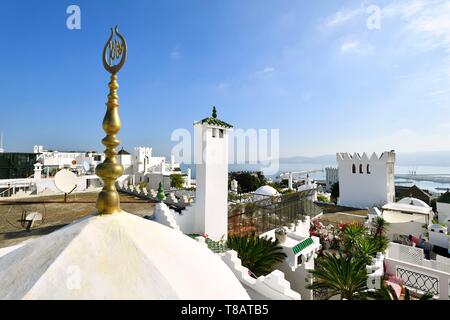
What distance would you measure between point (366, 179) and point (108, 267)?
1654 inches

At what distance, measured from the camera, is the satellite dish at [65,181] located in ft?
47.2

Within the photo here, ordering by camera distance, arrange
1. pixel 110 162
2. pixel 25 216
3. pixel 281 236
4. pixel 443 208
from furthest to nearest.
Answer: pixel 443 208 < pixel 281 236 < pixel 25 216 < pixel 110 162

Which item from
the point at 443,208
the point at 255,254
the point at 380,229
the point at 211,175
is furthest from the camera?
the point at 443,208

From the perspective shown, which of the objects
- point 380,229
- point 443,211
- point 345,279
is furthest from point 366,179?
point 345,279

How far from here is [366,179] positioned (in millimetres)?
36250

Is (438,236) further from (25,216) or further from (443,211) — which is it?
(25,216)

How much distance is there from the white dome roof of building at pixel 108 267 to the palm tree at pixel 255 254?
822 centimetres

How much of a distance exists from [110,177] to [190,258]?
1.31 m

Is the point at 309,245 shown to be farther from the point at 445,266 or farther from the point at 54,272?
the point at 54,272

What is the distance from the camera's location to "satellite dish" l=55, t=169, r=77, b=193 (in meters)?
14.4

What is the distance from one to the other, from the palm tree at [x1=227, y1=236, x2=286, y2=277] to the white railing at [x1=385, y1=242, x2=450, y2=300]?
27.6 feet

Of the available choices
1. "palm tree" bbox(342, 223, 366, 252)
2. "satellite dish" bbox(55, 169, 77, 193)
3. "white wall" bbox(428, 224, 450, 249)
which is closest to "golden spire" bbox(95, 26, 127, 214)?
"satellite dish" bbox(55, 169, 77, 193)

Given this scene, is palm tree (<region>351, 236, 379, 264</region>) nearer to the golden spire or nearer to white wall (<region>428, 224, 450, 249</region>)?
white wall (<region>428, 224, 450, 249</region>)
